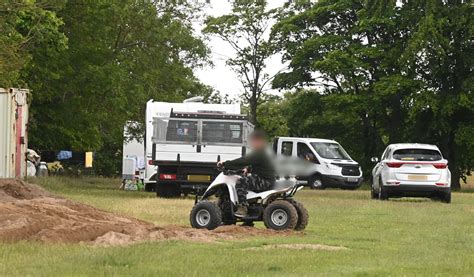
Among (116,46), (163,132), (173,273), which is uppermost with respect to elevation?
→ (116,46)

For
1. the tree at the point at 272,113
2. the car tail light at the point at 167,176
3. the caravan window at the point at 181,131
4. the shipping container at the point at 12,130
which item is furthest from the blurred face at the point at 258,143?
A: the tree at the point at 272,113

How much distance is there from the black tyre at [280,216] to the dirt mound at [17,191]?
5.63m

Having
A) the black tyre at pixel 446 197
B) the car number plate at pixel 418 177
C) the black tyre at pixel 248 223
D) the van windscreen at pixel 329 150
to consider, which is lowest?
the black tyre at pixel 248 223

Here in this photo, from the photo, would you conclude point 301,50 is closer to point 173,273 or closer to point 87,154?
point 87,154

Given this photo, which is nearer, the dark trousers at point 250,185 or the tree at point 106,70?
the dark trousers at point 250,185

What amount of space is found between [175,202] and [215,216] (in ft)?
33.6

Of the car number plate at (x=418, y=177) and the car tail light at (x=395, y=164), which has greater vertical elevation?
the car tail light at (x=395, y=164)

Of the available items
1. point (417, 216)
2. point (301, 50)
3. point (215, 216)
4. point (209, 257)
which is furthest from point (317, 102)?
point (209, 257)

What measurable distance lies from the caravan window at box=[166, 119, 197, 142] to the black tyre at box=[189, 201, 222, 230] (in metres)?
13.2

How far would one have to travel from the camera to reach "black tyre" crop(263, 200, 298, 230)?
16250mm

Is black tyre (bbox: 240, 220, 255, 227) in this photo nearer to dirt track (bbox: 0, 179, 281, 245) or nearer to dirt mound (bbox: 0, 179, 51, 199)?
dirt track (bbox: 0, 179, 281, 245)

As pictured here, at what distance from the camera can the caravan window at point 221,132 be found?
97.5 feet

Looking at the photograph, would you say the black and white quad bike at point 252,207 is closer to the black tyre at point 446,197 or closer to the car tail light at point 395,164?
the car tail light at point 395,164

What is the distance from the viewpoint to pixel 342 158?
46.4 m
